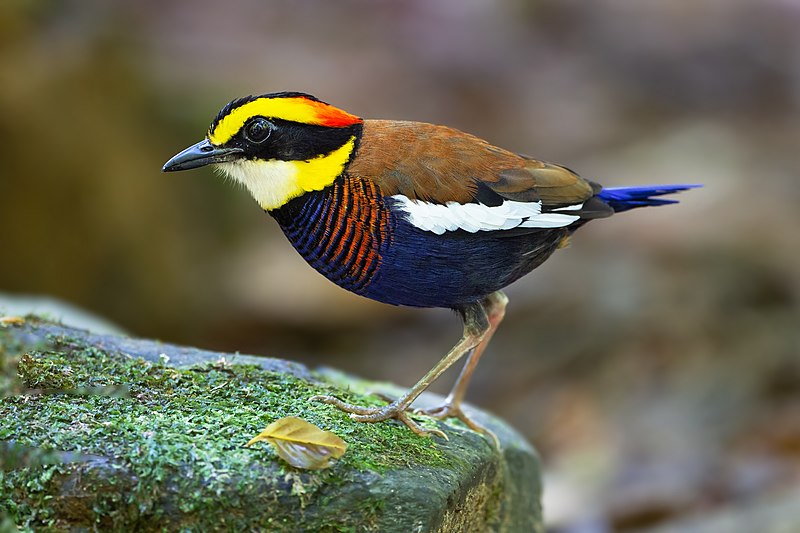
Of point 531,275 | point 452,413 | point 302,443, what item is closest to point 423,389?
point 452,413

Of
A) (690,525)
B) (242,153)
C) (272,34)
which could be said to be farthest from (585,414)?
(272,34)

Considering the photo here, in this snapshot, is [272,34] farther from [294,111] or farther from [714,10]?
[294,111]

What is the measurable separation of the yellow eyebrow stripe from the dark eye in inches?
1.0

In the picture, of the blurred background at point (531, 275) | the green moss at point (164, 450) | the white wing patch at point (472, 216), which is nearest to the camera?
the green moss at point (164, 450)

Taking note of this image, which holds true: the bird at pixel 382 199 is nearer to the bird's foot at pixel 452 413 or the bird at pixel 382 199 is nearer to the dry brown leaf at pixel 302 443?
the bird's foot at pixel 452 413

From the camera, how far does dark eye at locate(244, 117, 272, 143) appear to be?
4152 mm

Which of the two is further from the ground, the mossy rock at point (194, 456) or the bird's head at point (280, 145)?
the bird's head at point (280, 145)

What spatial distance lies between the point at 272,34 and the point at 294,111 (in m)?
A: 13.2

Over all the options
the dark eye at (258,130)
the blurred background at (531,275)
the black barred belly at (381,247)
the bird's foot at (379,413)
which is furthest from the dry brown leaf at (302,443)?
the blurred background at (531,275)

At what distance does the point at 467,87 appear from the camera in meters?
15.8

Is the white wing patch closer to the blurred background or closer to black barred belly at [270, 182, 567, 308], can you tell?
black barred belly at [270, 182, 567, 308]

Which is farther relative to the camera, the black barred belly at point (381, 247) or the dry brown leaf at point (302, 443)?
the black barred belly at point (381, 247)

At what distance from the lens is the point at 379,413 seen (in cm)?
418

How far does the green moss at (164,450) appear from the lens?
3352mm
